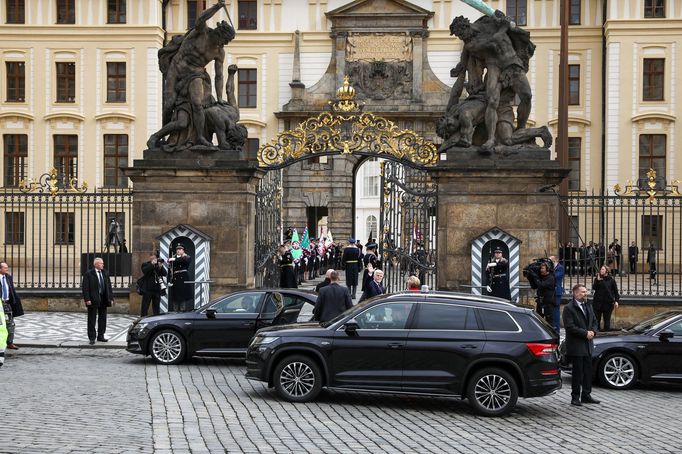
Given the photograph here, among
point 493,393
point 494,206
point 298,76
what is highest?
point 298,76

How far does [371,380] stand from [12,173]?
128 ft

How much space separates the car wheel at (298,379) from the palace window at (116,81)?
37.6m

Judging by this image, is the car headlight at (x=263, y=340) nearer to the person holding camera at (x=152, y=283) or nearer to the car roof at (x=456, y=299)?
the car roof at (x=456, y=299)

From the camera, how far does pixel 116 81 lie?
50875 millimetres

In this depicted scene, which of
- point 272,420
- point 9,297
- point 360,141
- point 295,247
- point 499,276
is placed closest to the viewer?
point 272,420

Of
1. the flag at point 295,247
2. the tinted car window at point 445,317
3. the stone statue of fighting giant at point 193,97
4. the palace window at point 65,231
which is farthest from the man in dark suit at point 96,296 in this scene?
the palace window at point 65,231

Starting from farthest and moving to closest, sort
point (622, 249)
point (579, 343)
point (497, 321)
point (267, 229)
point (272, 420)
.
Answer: point (622, 249) → point (267, 229) → point (579, 343) → point (497, 321) → point (272, 420)

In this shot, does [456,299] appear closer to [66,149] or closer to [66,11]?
[66,149]

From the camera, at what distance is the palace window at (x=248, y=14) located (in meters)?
51.7

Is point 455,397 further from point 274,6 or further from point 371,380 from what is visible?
point 274,6

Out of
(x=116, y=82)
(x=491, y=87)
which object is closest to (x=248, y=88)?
(x=116, y=82)

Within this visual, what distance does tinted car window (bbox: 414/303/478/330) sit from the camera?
14711 mm

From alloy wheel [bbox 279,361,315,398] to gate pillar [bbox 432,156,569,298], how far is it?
9.87 metres

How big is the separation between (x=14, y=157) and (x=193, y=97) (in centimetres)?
2800
